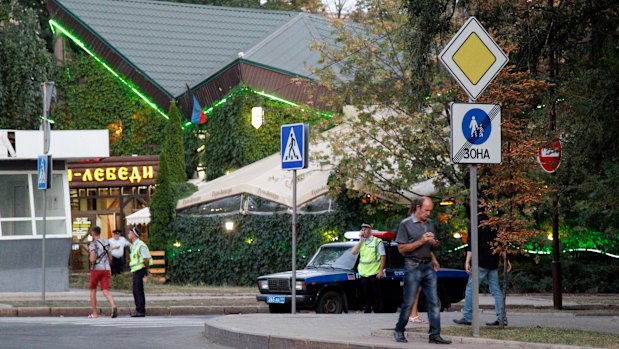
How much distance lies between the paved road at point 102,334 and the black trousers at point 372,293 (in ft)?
10.4

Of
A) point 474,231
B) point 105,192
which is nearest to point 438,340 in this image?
point 474,231

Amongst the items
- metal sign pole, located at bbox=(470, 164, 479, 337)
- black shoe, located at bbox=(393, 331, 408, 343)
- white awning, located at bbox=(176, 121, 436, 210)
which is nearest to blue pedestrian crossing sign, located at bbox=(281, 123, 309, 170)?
black shoe, located at bbox=(393, 331, 408, 343)

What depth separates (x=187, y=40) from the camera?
52.0 m

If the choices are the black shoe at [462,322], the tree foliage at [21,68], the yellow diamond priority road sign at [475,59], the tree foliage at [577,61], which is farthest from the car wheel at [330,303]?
the tree foliage at [21,68]

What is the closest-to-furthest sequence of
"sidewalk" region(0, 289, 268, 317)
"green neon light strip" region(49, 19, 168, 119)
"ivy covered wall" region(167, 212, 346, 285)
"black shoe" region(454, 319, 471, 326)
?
"black shoe" region(454, 319, 471, 326) → "sidewalk" region(0, 289, 268, 317) → "ivy covered wall" region(167, 212, 346, 285) → "green neon light strip" region(49, 19, 168, 119)

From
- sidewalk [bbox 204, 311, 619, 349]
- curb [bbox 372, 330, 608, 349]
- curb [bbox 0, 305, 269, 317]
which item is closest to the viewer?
curb [bbox 372, 330, 608, 349]

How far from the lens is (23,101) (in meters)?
48.2

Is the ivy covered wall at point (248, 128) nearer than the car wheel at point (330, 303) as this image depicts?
No

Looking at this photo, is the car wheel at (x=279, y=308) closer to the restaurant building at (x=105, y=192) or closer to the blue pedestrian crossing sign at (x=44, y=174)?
the blue pedestrian crossing sign at (x=44, y=174)

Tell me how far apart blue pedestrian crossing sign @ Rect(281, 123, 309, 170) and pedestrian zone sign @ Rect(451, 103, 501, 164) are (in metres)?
5.40

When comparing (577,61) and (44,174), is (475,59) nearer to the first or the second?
(577,61)

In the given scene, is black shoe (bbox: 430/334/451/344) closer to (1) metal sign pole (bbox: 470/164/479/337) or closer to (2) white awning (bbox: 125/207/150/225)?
(1) metal sign pole (bbox: 470/164/479/337)

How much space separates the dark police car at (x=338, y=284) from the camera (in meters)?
23.2

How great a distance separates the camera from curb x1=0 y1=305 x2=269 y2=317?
25453mm
